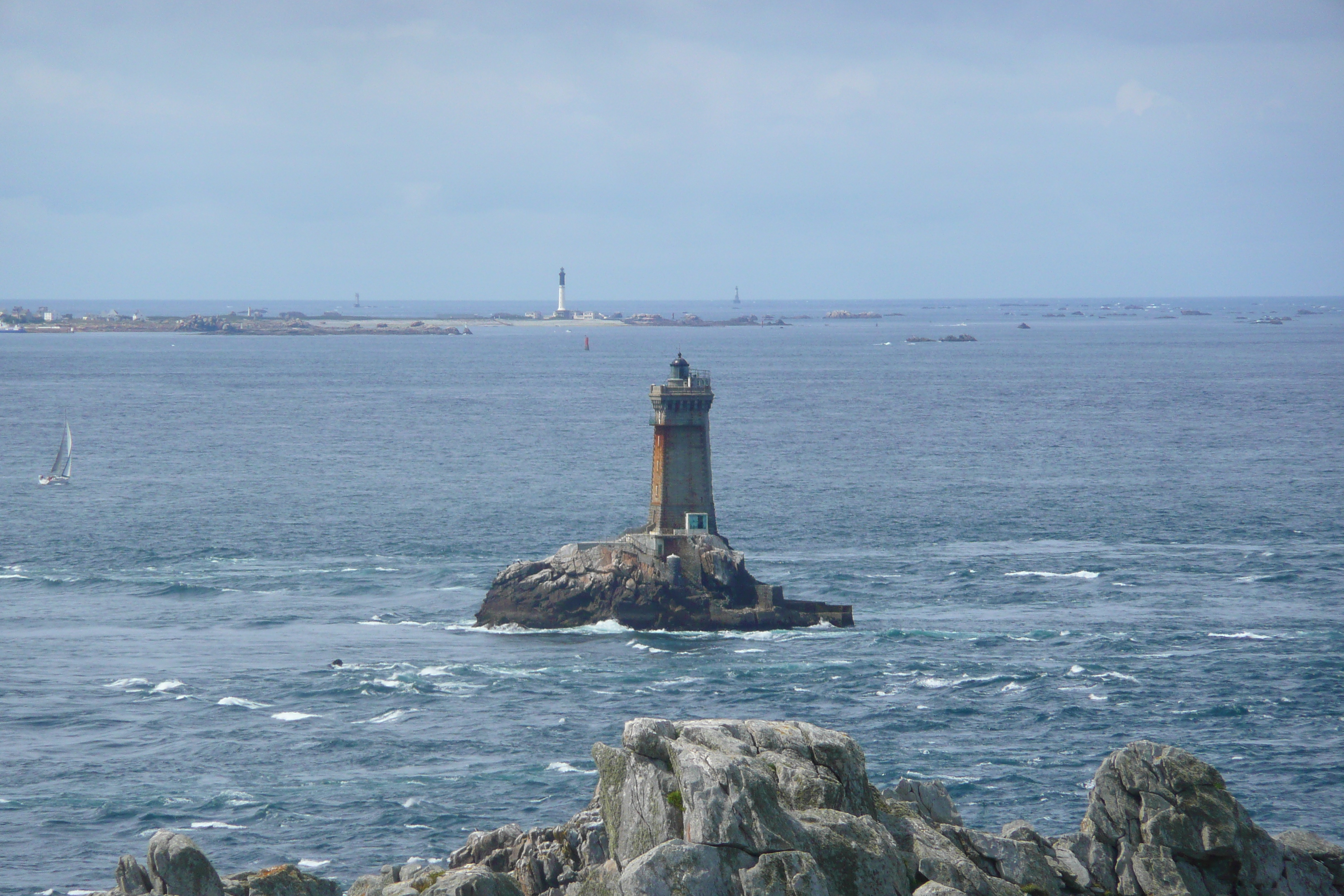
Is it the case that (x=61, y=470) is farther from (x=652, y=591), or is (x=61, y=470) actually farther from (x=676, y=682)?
(x=676, y=682)

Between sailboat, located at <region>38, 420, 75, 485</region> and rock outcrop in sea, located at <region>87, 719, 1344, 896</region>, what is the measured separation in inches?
3772

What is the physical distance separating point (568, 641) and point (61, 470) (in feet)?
229

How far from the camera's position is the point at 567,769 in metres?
50.1

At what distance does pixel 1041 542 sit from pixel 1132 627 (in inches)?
932

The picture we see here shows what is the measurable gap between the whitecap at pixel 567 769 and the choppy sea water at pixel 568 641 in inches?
8.8

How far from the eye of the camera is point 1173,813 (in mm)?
30562

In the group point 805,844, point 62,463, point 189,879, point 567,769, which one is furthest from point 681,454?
point 62,463

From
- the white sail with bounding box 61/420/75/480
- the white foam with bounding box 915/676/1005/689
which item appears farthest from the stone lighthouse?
the white sail with bounding box 61/420/75/480

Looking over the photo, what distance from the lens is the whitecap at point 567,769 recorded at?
1956 inches

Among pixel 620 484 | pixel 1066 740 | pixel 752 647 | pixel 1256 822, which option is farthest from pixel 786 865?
pixel 620 484

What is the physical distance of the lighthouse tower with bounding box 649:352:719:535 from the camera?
77688mm

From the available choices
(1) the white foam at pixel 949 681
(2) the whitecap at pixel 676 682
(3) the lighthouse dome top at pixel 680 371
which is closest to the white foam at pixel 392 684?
(2) the whitecap at pixel 676 682

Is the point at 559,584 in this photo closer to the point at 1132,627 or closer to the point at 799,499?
the point at 1132,627

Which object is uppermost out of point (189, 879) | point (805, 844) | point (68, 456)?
point (805, 844)
